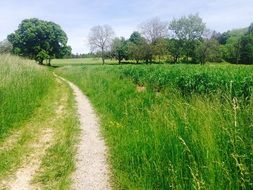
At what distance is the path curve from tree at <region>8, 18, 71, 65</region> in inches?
2893

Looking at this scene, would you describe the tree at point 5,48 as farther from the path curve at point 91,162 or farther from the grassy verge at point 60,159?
the path curve at point 91,162

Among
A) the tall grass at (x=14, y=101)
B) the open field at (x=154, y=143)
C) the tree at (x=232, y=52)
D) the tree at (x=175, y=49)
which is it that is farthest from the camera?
the tree at (x=175, y=49)

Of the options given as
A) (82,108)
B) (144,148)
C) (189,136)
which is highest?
(189,136)

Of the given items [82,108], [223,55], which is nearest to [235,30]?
[223,55]

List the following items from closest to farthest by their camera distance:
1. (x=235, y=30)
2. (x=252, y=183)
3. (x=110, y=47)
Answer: (x=252, y=183) → (x=110, y=47) → (x=235, y=30)

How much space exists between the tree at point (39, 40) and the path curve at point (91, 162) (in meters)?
73.5

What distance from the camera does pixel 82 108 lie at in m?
15.5

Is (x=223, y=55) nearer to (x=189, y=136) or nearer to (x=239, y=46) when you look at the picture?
(x=239, y=46)

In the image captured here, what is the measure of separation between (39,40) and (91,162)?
3153 inches

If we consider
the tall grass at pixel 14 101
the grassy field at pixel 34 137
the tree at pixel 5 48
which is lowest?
the grassy field at pixel 34 137

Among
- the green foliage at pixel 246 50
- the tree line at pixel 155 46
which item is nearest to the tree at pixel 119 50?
the tree line at pixel 155 46

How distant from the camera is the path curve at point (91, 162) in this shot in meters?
6.13

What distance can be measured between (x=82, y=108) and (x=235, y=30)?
126 metres

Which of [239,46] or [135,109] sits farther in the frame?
[239,46]
